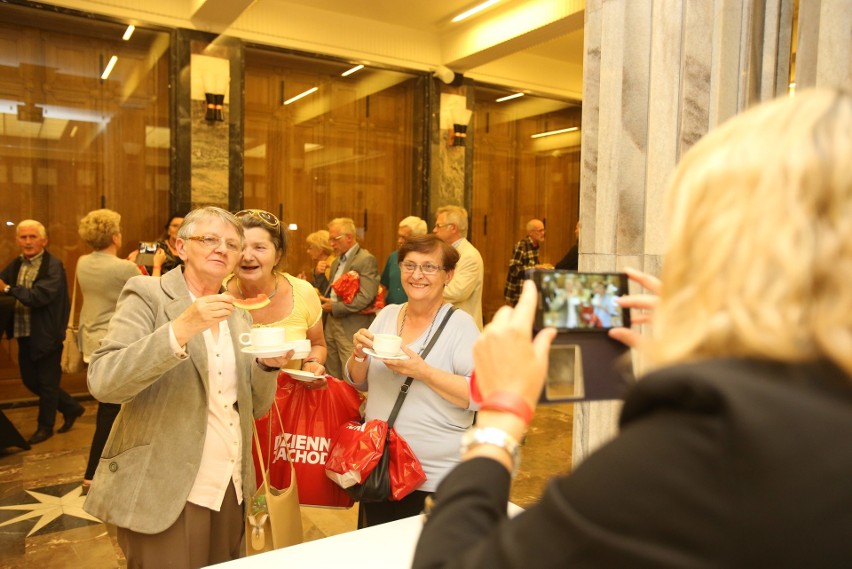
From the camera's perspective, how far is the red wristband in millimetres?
878

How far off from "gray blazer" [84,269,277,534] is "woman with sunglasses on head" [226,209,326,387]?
71 cm

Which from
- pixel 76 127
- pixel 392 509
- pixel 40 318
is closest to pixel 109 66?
pixel 76 127

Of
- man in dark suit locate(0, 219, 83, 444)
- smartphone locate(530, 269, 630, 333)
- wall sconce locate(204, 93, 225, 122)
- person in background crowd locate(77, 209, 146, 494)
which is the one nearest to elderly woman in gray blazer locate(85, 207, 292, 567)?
smartphone locate(530, 269, 630, 333)

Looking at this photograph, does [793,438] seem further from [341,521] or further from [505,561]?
[341,521]

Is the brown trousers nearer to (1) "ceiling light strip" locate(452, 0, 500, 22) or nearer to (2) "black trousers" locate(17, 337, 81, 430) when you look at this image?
(2) "black trousers" locate(17, 337, 81, 430)

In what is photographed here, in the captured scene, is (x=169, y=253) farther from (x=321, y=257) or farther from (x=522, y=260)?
(x=522, y=260)

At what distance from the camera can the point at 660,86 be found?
202 cm

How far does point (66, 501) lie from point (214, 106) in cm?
429

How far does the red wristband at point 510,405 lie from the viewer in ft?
2.88

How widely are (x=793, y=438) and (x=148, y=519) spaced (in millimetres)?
1834

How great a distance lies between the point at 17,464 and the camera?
4766 mm

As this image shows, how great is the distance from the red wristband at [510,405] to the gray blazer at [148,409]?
125cm

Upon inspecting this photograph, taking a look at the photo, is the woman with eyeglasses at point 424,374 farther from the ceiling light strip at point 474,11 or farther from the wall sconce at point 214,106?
the ceiling light strip at point 474,11

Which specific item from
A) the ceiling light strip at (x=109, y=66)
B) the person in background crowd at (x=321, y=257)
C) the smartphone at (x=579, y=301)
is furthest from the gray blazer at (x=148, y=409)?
the ceiling light strip at (x=109, y=66)
